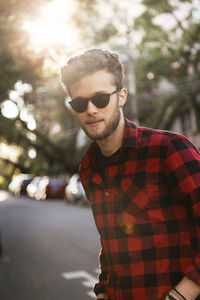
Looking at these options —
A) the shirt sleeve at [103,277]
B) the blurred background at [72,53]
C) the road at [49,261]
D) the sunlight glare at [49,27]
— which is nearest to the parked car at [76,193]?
the blurred background at [72,53]

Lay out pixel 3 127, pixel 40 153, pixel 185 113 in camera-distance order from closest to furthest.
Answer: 1. pixel 3 127
2. pixel 185 113
3. pixel 40 153

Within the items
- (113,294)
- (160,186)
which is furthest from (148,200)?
(113,294)

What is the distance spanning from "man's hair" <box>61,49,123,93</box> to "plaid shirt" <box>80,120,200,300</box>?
0.91 feet

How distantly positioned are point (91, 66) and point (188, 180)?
0.66 metres

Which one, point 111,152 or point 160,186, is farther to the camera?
point 111,152

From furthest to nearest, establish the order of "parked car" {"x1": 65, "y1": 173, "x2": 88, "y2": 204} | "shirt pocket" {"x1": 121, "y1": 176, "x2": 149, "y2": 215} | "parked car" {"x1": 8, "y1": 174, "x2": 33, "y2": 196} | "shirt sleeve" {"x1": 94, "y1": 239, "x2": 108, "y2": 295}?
"parked car" {"x1": 8, "y1": 174, "x2": 33, "y2": 196} < "parked car" {"x1": 65, "y1": 173, "x2": 88, "y2": 204} < "shirt sleeve" {"x1": 94, "y1": 239, "x2": 108, "y2": 295} < "shirt pocket" {"x1": 121, "y1": 176, "x2": 149, "y2": 215}

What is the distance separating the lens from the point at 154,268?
6.67ft

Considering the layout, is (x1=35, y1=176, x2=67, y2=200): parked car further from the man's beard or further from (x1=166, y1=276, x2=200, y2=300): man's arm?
(x1=166, y1=276, x2=200, y2=300): man's arm

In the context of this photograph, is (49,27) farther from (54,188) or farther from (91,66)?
(54,188)

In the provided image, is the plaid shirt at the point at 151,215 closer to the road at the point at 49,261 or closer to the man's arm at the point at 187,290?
the man's arm at the point at 187,290

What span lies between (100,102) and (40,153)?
36770mm

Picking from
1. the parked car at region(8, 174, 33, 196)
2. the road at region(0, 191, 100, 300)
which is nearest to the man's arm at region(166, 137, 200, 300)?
the road at region(0, 191, 100, 300)

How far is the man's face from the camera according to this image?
2.22 meters

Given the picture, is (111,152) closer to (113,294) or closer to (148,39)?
(113,294)
